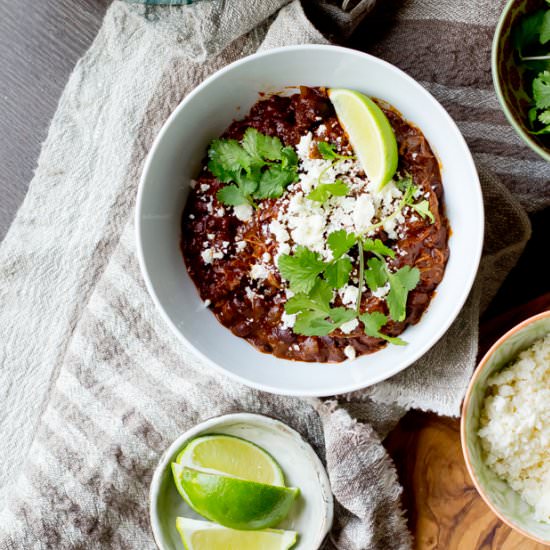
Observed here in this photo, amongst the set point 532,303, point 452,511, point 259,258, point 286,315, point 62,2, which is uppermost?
point 62,2

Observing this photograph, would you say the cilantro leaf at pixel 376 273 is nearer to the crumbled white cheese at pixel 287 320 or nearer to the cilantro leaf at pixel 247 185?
the crumbled white cheese at pixel 287 320

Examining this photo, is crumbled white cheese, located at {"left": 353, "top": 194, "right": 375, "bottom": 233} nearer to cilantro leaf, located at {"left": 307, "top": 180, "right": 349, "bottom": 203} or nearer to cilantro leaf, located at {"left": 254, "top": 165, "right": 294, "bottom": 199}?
cilantro leaf, located at {"left": 307, "top": 180, "right": 349, "bottom": 203}

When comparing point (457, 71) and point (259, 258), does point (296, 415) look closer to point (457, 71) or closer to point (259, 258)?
point (259, 258)

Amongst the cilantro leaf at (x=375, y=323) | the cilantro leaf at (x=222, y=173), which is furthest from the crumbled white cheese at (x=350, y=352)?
the cilantro leaf at (x=222, y=173)

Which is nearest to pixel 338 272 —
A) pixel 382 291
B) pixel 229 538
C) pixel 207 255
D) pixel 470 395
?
pixel 382 291

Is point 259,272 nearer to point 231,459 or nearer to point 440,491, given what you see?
point 231,459

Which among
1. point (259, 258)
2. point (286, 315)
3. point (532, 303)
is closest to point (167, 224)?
point (259, 258)

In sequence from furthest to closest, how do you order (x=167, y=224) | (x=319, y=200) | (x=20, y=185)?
(x=20, y=185)
(x=167, y=224)
(x=319, y=200)
